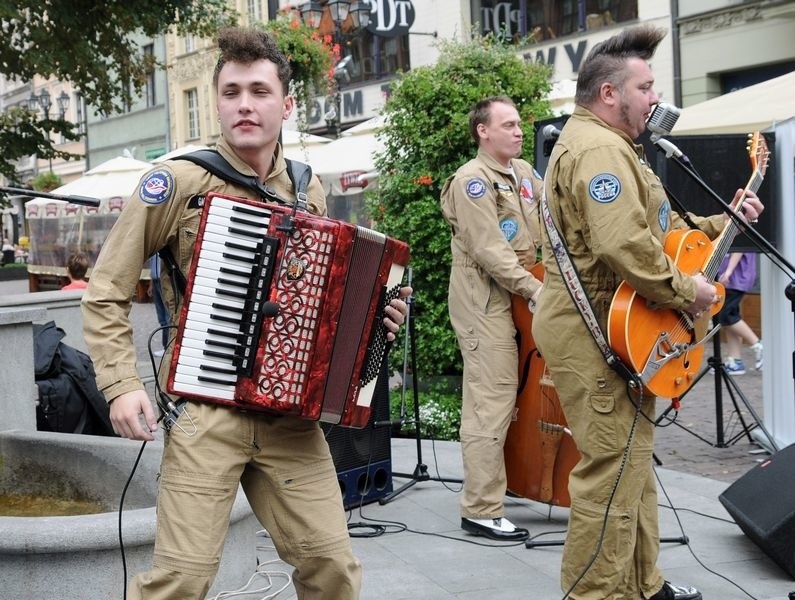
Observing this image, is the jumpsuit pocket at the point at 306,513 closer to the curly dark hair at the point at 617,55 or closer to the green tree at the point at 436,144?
the curly dark hair at the point at 617,55

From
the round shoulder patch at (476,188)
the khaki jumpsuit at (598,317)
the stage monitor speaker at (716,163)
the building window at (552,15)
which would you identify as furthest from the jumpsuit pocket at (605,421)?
the building window at (552,15)

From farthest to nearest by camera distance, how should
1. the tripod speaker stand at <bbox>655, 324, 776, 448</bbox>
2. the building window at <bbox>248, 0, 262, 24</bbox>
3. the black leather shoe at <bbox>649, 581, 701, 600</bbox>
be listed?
the building window at <bbox>248, 0, 262, 24</bbox> < the tripod speaker stand at <bbox>655, 324, 776, 448</bbox> < the black leather shoe at <bbox>649, 581, 701, 600</bbox>

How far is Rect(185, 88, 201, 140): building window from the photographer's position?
38844 mm

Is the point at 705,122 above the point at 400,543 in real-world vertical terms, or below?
above

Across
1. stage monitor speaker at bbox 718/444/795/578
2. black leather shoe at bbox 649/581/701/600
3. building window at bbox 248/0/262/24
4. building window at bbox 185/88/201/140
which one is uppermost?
building window at bbox 248/0/262/24

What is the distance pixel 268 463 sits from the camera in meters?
3.17

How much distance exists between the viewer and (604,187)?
3.61m

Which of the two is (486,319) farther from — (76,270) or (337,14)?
(337,14)

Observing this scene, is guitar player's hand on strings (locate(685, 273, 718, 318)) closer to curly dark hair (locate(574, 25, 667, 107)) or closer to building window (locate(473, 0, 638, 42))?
curly dark hair (locate(574, 25, 667, 107))

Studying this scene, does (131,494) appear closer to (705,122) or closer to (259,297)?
(259,297)

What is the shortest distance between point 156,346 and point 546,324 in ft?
37.7

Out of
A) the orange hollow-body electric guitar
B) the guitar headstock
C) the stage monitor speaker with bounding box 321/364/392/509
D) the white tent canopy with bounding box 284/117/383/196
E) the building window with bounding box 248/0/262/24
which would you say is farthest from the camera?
the building window with bounding box 248/0/262/24

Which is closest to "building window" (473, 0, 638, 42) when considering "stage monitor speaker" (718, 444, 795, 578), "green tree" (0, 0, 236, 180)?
"green tree" (0, 0, 236, 180)

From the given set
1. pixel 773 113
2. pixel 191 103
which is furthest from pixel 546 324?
pixel 191 103
